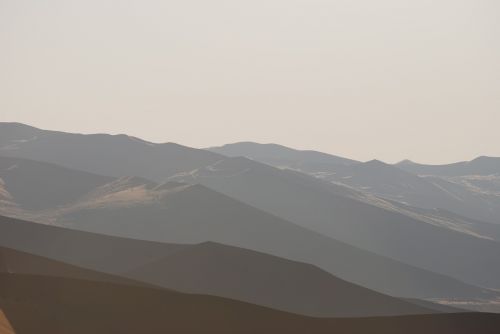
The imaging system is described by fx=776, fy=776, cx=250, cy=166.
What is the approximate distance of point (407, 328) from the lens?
44.5m

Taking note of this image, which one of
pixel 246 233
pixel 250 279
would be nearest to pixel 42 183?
pixel 246 233

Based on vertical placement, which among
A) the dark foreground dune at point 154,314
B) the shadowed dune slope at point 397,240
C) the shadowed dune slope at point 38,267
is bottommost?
the shadowed dune slope at point 397,240

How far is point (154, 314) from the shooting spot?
37750 mm

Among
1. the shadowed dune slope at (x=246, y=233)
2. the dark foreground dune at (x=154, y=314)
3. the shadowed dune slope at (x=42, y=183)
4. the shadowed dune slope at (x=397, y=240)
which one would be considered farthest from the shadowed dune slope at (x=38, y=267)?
the shadowed dune slope at (x=397, y=240)

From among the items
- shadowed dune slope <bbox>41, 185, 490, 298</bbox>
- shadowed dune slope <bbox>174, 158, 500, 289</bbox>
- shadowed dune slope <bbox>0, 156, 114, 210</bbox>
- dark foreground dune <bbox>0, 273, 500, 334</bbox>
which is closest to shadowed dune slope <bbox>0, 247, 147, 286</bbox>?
dark foreground dune <bbox>0, 273, 500, 334</bbox>

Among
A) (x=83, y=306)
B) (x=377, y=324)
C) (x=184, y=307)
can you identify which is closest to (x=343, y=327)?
(x=377, y=324)

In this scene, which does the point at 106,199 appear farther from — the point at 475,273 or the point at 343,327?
the point at 343,327

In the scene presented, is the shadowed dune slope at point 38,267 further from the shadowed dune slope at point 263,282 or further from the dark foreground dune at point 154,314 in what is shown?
the shadowed dune slope at point 263,282

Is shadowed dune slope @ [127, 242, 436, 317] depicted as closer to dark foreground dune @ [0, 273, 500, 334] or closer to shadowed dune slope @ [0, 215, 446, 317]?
shadowed dune slope @ [0, 215, 446, 317]

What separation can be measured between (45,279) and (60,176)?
149 m

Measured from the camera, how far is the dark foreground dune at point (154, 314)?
34438 mm

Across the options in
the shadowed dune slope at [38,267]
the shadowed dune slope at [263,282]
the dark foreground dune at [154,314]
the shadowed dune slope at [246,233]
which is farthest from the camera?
the shadowed dune slope at [246,233]

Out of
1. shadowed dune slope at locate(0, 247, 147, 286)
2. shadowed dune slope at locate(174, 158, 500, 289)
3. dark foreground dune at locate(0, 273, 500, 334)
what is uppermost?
dark foreground dune at locate(0, 273, 500, 334)

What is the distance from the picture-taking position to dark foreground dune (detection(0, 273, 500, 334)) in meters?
34.4
